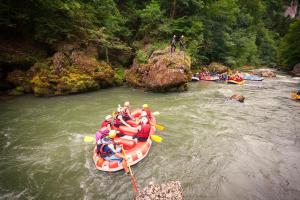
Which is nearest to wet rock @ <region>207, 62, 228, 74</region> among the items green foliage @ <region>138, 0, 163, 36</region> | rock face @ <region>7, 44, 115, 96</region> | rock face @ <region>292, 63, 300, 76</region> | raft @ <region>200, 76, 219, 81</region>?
raft @ <region>200, 76, 219, 81</region>

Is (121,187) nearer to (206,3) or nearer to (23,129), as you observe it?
(23,129)

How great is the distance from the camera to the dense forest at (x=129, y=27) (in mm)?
13117

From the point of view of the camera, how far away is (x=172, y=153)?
6121 millimetres

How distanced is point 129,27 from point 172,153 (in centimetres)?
1749

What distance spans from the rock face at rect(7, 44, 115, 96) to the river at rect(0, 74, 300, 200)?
1741 millimetres

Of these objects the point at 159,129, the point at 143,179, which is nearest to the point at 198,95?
the point at 159,129

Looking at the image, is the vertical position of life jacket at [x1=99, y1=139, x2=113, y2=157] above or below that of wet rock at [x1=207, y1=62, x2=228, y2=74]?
below

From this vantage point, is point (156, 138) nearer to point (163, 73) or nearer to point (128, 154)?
point (128, 154)

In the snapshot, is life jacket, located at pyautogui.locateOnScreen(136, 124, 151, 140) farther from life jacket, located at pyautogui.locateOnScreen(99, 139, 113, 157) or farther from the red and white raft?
life jacket, located at pyautogui.locateOnScreen(99, 139, 113, 157)

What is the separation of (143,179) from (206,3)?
24710 millimetres

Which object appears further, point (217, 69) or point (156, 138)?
point (217, 69)

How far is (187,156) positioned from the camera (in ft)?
19.5

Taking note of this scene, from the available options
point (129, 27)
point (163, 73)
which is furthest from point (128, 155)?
point (129, 27)

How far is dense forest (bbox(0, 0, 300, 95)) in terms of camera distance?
1312 cm
